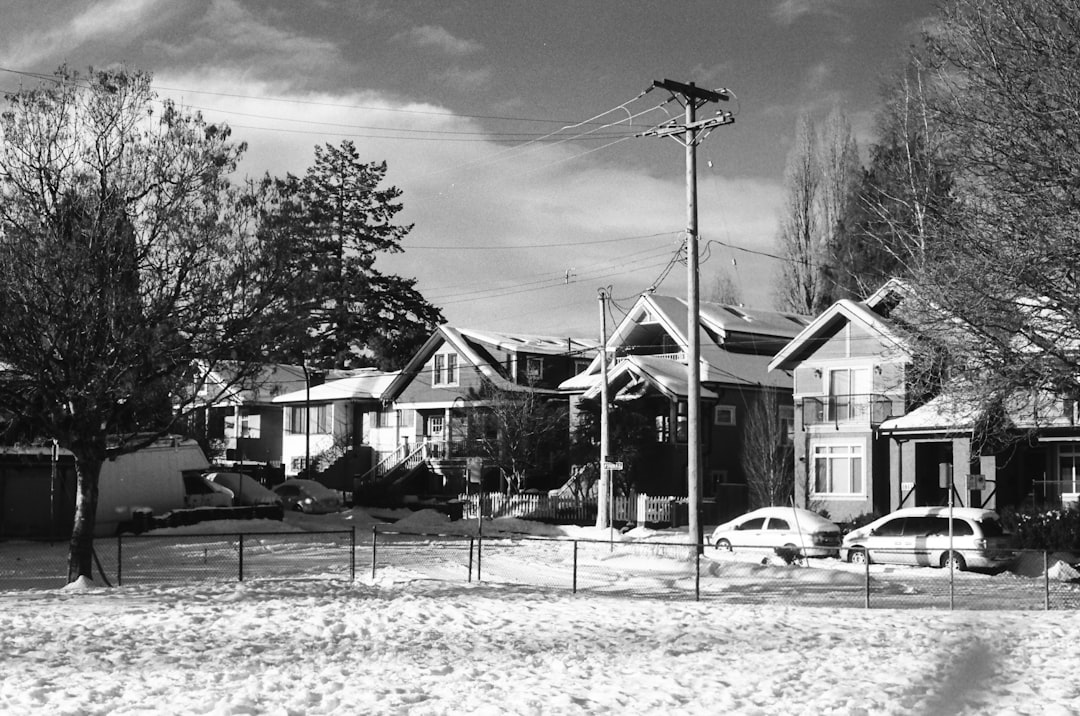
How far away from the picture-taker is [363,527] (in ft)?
135

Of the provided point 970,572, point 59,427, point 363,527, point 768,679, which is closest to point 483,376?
point 363,527

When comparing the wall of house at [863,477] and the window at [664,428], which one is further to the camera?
the window at [664,428]

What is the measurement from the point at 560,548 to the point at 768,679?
20109 millimetres

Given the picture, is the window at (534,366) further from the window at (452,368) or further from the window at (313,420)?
the window at (313,420)

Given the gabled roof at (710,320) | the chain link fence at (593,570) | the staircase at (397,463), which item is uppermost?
the gabled roof at (710,320)

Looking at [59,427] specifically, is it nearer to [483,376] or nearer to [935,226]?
[935,226]

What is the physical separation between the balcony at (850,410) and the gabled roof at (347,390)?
26219 millimetres

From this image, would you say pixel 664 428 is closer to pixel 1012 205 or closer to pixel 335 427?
pixel 335 427

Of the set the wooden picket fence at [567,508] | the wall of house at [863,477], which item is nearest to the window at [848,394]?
the wall of house at [863,477]

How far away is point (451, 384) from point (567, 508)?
647 inches

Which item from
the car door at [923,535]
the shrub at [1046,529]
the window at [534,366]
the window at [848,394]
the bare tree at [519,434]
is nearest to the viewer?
the shrub at [1046,529]

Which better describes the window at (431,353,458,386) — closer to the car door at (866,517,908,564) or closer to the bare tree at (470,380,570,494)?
the bare tree at (470,380,570,494)

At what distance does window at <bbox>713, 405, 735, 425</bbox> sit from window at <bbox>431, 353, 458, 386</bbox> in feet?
50.4

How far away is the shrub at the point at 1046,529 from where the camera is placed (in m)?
27.0
